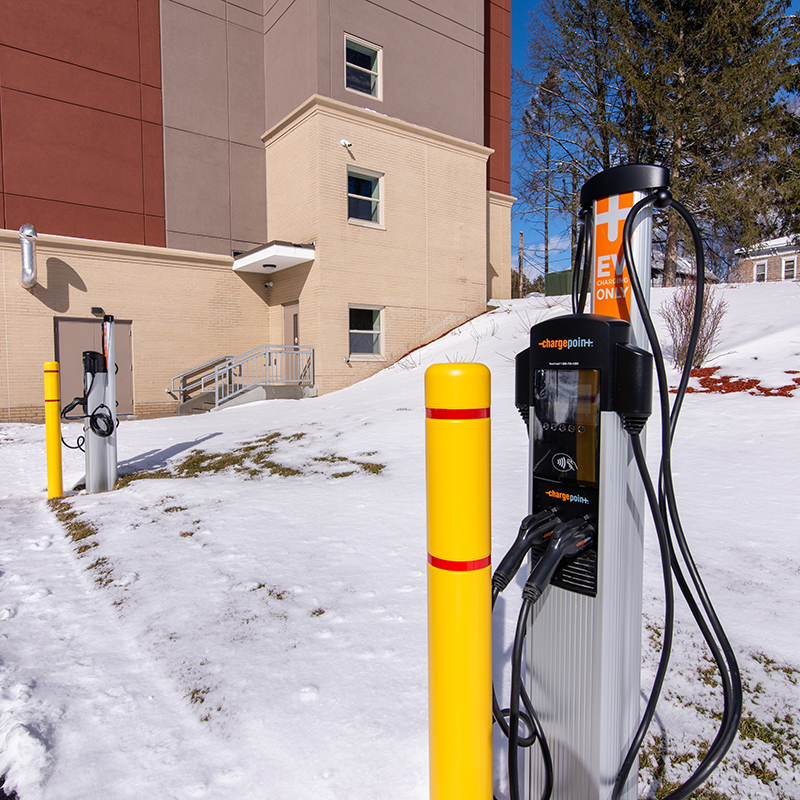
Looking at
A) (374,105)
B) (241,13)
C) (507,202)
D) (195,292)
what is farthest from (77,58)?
(507,202)

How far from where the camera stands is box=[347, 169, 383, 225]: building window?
14.6 metres

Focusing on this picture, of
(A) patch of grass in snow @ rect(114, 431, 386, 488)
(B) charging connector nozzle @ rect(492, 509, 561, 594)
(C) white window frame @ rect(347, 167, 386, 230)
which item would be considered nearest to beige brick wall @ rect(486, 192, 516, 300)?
(C) white window frame @ rect(347, 167, 386, 230)

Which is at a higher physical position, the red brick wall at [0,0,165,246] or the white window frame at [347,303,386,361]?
the red brick wall at [0,0,165,246]

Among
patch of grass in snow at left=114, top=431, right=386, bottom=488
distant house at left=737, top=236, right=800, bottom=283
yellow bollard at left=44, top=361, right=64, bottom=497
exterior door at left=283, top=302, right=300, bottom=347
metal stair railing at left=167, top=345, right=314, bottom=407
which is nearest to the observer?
yellow bollard at left=44, top=361, right=64, bottom=497

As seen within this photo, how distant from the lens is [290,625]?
276cm

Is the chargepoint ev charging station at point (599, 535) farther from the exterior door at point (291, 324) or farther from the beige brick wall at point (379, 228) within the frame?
the exterior door at point (291, 324)

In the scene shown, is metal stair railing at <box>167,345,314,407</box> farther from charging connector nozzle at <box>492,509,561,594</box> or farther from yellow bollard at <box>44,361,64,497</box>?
charging connector nozzle at <box>492,509,561,594</box>

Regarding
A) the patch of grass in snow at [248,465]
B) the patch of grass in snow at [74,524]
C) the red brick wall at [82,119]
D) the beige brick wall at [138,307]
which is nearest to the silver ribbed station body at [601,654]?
the patch of grass in snow at [74,524]

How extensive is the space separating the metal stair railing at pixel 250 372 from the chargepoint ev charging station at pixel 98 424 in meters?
7.91

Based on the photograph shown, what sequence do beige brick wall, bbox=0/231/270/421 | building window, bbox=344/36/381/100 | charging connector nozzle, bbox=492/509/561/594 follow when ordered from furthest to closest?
1. building window, bbox=344/36/381/100
2. beige brick wall, bbox=0/231/270/421
3. charging connector nozzle, bbox=492/509/561/594

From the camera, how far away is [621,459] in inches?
55.9

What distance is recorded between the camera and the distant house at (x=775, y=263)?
30.4 meters

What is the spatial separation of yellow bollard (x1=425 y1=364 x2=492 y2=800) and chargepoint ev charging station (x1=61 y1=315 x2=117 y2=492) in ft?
17.9

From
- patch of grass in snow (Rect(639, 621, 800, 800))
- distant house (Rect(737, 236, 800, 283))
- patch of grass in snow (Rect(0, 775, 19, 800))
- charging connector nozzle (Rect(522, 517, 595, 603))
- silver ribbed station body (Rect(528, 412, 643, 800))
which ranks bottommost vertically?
patch of grass in snow (Rect(0, 775, 19, 800))
